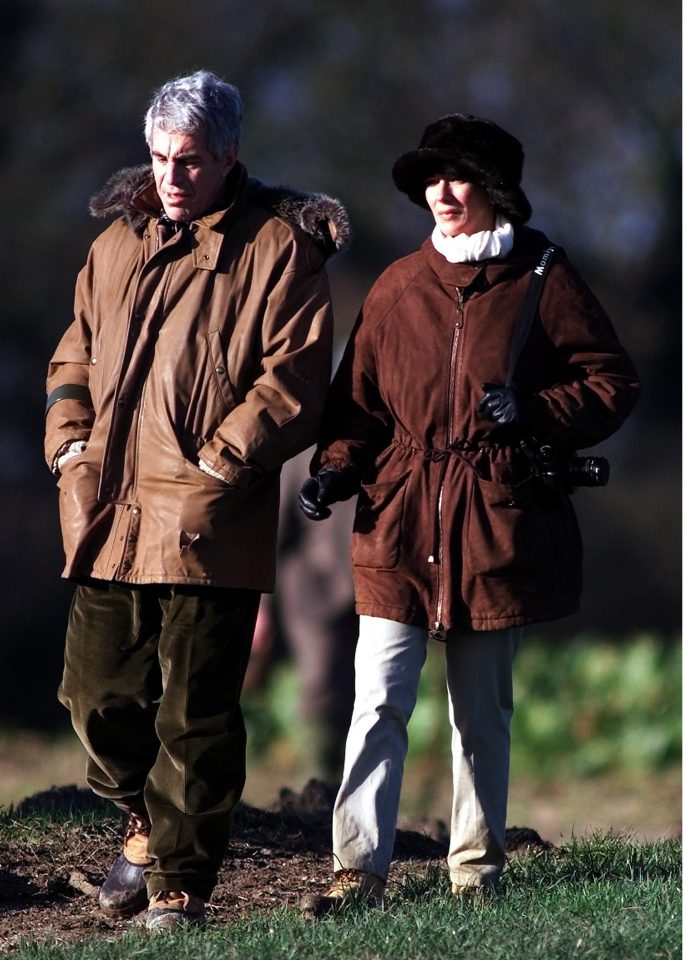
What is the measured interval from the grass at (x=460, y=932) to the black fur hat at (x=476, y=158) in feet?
6.14

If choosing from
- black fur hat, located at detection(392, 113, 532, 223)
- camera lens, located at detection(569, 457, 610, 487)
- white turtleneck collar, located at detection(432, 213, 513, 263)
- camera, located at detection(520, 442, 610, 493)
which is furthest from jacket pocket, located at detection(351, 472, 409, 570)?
black fur hat, located at detection(392, 113, 532, 223)

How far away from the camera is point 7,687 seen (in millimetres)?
14359

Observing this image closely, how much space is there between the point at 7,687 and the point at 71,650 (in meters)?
9.87

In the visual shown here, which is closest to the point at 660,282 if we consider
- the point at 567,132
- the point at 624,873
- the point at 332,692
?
the point at 567,132

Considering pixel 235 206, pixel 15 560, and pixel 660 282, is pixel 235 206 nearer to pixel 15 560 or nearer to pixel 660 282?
pixel 15 560

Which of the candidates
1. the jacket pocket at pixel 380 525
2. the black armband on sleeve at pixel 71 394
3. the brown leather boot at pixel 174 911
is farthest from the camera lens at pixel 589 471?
the brown leather boot at pixel 174 911

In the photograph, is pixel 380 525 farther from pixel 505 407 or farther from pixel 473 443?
pixel 505 407

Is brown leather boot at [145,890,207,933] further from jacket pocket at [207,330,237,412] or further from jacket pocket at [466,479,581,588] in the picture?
jacket pocket at [207,330,237,412]

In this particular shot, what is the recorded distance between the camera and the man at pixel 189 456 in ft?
14.9

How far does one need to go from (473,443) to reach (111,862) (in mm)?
1854

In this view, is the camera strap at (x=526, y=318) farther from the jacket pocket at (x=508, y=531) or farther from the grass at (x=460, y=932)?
the grass at (x=460, y=932)

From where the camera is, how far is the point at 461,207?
4.73 meters

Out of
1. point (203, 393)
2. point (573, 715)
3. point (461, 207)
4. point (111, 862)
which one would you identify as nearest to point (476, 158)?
point (461, 207)

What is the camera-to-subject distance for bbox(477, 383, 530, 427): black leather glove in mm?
4520
